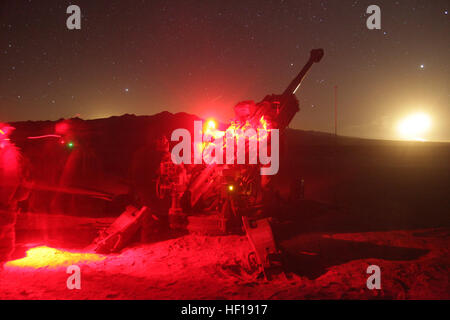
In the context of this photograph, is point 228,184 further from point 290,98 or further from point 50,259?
point 50,259

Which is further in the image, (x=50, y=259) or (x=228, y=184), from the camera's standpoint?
(x=228, y=184)

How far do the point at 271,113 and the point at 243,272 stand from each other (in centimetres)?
629

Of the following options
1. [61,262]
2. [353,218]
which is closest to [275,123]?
[353,218]

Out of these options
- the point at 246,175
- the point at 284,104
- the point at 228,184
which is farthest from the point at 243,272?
the point at 284,104

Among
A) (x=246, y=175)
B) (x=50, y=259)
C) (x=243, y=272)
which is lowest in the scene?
(x=243, y=272)

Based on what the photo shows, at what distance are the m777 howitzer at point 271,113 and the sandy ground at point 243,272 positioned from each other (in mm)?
2012

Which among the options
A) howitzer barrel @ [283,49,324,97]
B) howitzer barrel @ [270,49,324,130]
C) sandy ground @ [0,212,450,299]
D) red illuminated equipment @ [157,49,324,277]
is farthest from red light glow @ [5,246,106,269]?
howitzer barrel @ [283,49,324,97]

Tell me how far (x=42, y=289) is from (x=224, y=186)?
6059mm

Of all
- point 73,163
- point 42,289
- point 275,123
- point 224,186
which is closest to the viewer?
point 42,289

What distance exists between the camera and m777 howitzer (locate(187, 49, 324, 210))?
37.2 feet

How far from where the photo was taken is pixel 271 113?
37.9 ft

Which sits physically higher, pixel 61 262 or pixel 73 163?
pixel 73 163

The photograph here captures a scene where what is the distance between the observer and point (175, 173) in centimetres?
1184
